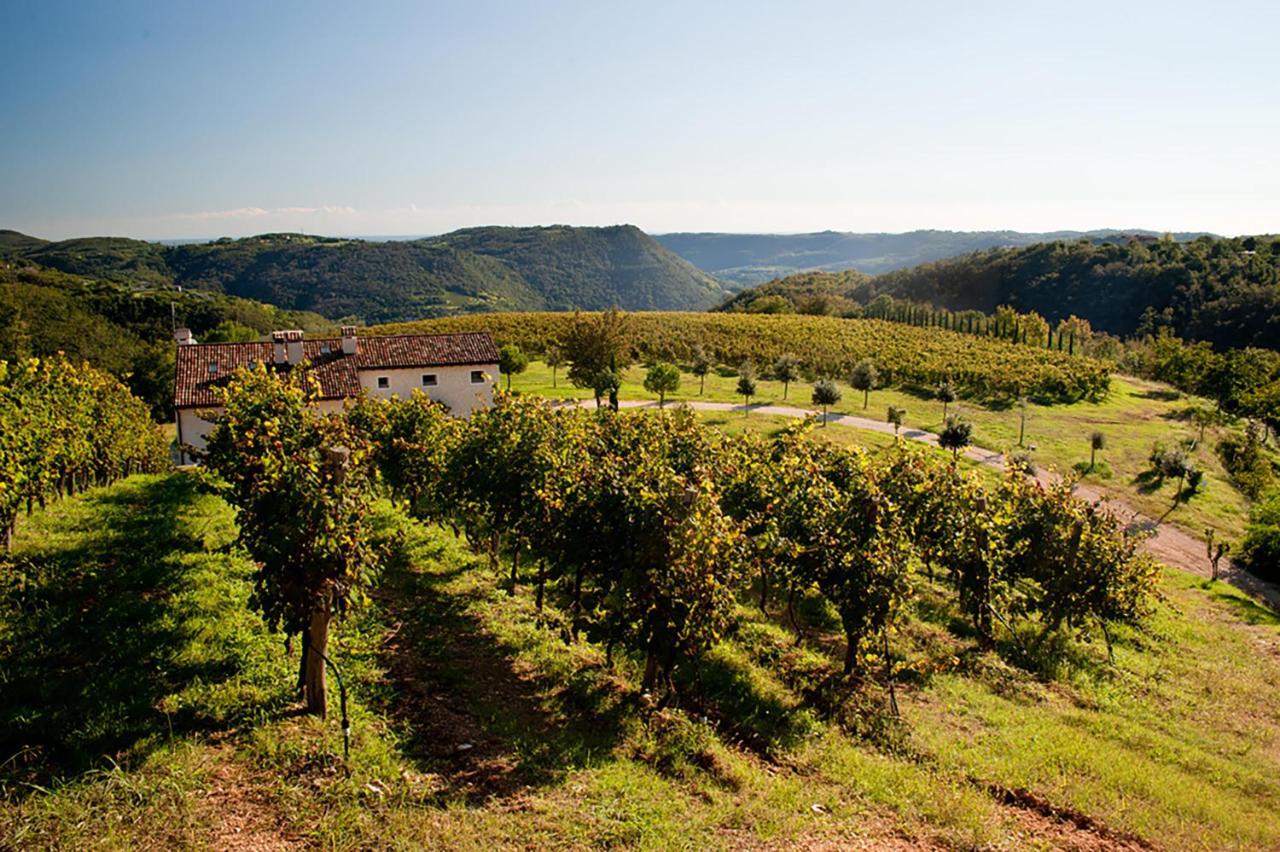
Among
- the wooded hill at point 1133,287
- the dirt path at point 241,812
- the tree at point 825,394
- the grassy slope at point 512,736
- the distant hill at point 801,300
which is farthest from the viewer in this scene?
the distant hill at point 801,300

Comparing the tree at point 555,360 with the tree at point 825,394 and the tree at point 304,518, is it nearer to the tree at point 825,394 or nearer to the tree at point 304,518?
the tree at point 825,394

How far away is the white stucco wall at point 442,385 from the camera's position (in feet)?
129

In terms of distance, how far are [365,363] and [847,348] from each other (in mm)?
46703

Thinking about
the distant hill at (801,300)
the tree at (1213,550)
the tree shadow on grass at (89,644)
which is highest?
the distant hill at (801,300)

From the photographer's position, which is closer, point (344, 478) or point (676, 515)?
point (344, 478)

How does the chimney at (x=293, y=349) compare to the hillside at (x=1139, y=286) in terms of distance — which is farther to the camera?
the hillside at (x=1139, y=286)

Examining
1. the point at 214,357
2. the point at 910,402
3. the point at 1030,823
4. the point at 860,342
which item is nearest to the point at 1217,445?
the point at 910,402

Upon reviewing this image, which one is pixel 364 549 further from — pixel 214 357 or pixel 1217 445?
pixel 1217 445

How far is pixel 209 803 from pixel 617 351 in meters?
39.3

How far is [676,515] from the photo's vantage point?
35.8 ft

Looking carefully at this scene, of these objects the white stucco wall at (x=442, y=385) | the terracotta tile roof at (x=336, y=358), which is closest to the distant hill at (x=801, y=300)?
the terracotta tile roof at (x=336, y=358)

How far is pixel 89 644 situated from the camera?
10172 millimetres

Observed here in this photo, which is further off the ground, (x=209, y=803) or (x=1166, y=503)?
(x=209, y=803)

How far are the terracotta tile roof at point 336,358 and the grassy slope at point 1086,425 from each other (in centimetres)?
910
